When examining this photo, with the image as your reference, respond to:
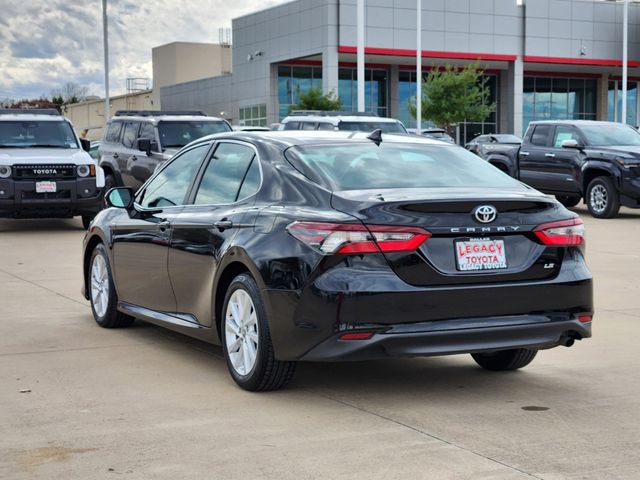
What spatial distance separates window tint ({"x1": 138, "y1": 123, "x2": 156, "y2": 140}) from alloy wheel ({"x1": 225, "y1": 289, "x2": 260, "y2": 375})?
51.0 ft

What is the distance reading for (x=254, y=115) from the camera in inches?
A: 2672

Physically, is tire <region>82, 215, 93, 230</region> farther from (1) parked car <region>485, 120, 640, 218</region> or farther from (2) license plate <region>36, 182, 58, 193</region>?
(1) parked car <region>485, 120, 640, 218</region>

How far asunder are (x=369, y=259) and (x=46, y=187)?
13857mm

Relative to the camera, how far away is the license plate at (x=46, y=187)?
18688 mm

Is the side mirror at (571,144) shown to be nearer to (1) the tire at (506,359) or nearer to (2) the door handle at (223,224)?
(1) the tire at (506,359)

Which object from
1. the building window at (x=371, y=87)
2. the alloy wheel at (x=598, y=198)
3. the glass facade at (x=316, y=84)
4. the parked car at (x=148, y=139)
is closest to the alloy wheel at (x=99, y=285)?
the parked car at (x=148, y=139)

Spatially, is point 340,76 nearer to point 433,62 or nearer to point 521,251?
point 433,62

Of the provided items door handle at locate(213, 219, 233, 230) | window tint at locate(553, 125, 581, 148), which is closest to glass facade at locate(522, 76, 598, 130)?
window tint at locate(553, 125, 581, 148)

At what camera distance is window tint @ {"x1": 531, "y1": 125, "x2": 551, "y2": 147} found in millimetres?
22812

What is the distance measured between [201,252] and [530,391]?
7.14ft

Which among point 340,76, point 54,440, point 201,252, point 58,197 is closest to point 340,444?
point 54,440

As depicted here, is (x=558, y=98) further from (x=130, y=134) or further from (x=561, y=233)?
(x=561, y=233)

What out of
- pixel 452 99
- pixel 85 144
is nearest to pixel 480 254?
pixel 85 144

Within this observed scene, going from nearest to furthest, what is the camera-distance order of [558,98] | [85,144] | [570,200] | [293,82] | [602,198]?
[85,144] < [602,198] < [570,200] < [293,82] < [558,98]
